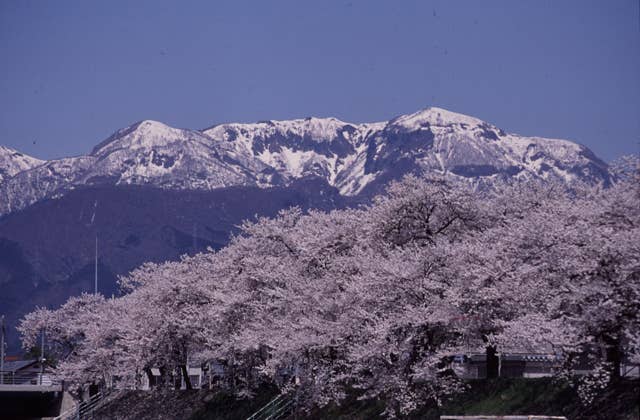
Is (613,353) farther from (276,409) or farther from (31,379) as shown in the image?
(31,379)

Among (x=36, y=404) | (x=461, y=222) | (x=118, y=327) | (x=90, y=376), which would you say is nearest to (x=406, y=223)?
(x=461, y=222)

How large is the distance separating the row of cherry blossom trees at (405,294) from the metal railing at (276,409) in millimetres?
1277

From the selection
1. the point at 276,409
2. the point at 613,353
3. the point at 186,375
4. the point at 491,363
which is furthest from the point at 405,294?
the point at 186,375

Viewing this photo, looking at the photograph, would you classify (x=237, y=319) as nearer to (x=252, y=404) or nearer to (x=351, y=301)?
(x=252, y=404)

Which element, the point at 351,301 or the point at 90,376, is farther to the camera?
the point at 90,376

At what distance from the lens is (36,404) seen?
3561 inches

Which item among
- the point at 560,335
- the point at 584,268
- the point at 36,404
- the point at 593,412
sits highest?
the point at 584,268

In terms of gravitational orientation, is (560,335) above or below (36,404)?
above

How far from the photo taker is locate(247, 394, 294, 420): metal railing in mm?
50975

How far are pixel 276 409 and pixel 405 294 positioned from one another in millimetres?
14330

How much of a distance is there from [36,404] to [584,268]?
70.7 m

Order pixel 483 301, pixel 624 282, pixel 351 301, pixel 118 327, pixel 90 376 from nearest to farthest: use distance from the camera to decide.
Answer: pixel 624 282
pixel 483 301
pixel 351 301
pixel 118 327
pixel 90 376

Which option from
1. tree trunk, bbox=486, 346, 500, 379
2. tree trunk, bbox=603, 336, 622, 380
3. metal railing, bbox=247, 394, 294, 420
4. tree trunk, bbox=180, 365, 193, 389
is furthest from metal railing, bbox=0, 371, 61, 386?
tree trunk, bbox=603, 336, 622, 380

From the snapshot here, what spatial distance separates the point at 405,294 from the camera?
41.1 m
